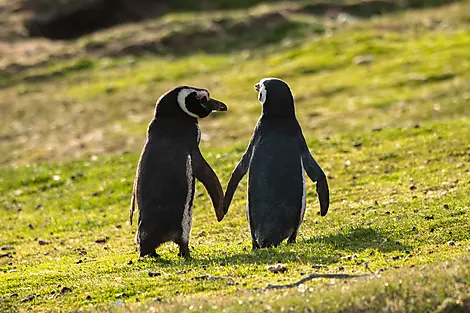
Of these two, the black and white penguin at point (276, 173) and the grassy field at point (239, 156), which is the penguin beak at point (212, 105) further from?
the grassy field at point (239, 156)

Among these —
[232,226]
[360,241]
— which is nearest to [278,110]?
[360,241]

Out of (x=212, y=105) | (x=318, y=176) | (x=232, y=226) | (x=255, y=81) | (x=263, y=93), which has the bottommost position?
(x=255, y=81)

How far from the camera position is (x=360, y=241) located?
434 inches

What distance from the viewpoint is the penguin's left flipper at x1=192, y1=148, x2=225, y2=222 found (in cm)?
1163

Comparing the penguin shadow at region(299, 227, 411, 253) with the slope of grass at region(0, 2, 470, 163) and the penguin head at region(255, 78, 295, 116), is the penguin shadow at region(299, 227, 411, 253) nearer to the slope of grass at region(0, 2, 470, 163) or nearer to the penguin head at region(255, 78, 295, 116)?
the penguin head at region(255, 78, 295, 116)

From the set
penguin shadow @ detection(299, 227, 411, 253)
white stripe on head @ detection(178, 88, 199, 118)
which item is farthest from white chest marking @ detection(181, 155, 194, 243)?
penguin shadow @ detection(299, 227, 411, 253)

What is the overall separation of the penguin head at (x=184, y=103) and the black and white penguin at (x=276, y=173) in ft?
2.75

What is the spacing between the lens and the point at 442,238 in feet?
35.4

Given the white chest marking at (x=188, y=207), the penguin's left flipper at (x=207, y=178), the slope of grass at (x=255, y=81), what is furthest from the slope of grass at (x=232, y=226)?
the slope of grass at (x=255, y=81)

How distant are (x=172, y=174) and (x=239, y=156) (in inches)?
345

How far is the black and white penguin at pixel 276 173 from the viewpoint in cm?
1119

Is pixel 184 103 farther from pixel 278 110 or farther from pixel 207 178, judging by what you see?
pixel 278 110

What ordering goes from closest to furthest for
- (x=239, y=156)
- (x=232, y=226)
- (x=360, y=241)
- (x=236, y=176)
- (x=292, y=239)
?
1. (x=360, y=241)
2. (x=292, y=239)
3. (x=236, y=176)
4. (x=232, y=226)
5. (x=239, y=156)

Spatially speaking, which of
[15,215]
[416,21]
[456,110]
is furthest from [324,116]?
[416,21]
